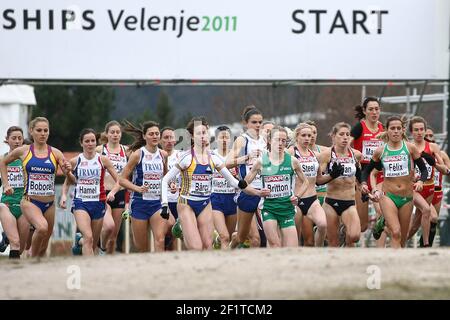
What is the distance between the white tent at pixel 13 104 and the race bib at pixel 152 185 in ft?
33.1

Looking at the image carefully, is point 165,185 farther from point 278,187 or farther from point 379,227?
point 379,227

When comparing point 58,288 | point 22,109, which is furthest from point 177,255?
point 22,109

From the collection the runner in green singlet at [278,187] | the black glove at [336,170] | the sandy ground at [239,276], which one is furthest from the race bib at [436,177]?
the sandy ground at [239,276]

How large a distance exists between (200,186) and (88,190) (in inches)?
73.4

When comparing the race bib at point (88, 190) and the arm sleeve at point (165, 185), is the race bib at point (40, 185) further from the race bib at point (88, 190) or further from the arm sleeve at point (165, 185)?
the arm sleeve at point (165, 185)

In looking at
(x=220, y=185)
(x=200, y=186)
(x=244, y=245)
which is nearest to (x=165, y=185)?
(x=200, y=186)

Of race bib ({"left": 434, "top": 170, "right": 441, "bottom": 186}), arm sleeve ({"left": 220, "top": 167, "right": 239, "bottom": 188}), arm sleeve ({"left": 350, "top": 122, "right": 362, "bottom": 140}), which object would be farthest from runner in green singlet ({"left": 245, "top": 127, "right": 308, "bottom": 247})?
race bib ({"left": 434, "top": 170, "right": 441, "bottom": 186})

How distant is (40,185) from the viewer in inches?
700

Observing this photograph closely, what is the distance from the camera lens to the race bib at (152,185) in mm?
17859

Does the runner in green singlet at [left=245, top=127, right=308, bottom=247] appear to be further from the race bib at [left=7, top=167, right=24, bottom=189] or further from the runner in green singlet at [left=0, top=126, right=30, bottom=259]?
the race bib at [left=7, top=167, right=24, bottom=189]

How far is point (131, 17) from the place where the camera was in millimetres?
25984

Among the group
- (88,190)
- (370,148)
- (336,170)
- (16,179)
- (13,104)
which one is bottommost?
(88,190)
